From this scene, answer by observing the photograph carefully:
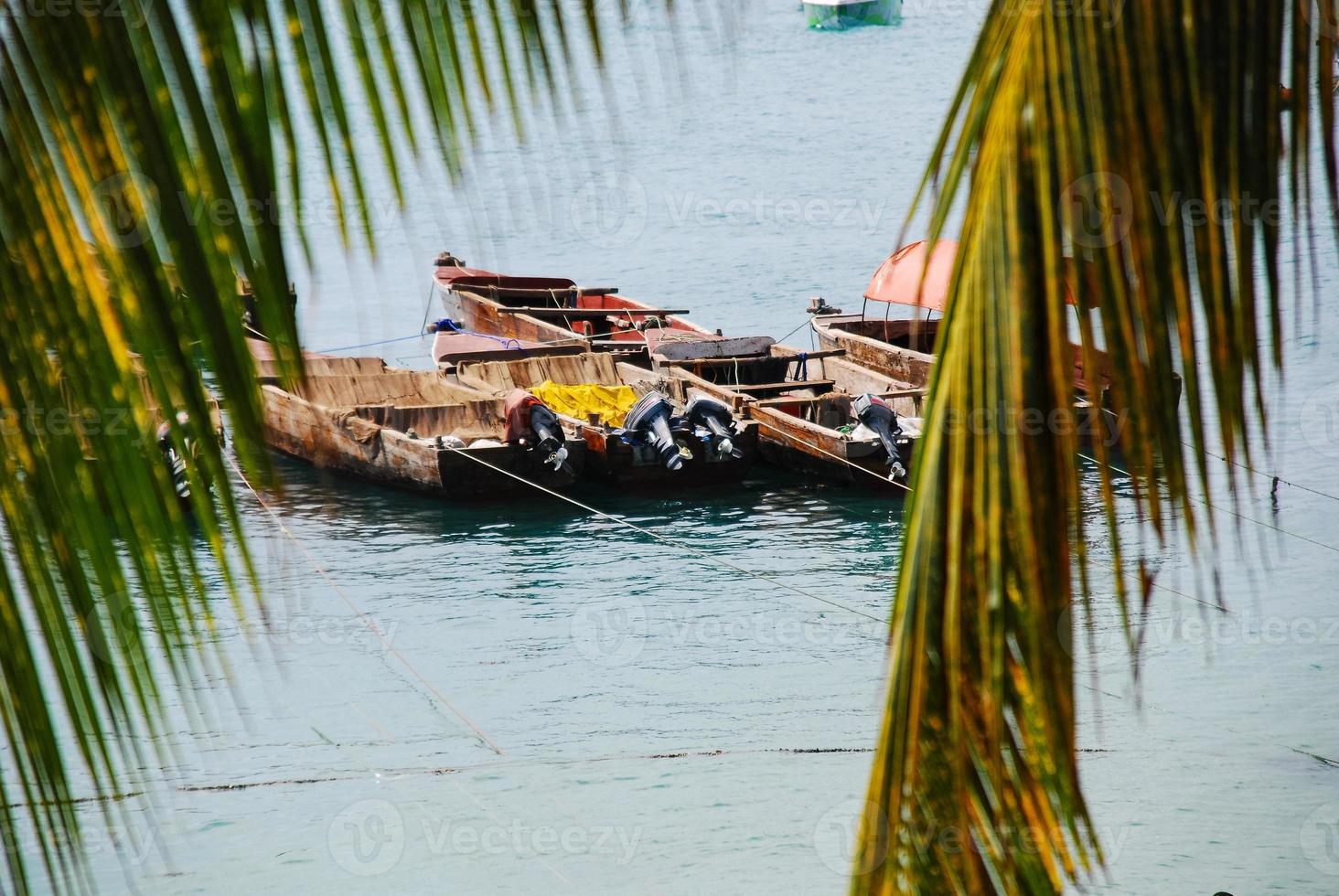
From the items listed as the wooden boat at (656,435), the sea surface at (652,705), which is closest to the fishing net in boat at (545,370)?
the wooden boat at (656,435)

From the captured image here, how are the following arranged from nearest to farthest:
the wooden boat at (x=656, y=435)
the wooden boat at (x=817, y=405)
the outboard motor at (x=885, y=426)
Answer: the outboard motor at (x=885, y=426)
the wooden boat at (x=817, y=405)
the wooden boat at (x=656, y=435)

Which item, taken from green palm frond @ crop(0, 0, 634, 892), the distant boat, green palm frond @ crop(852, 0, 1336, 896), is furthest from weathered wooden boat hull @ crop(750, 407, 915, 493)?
the distant boat

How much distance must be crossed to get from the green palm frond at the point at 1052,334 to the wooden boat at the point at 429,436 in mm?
15282

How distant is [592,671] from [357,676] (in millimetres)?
2309

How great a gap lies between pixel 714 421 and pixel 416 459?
393cm

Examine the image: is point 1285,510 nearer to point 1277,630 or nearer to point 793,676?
point 1277,630

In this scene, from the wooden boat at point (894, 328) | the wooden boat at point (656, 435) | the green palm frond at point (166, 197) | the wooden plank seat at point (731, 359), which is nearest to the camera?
the green palm frond at point (166, 197)

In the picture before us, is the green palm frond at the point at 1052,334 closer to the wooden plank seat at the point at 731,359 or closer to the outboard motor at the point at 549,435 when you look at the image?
the outboard motor at the point at 549,435

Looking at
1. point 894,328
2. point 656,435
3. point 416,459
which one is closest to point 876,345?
point 894,328

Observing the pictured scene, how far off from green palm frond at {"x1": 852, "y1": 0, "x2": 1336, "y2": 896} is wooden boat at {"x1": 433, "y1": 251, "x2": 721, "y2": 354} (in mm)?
19434

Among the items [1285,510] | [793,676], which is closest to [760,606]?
[793,676]

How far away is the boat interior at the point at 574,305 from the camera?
22625mm

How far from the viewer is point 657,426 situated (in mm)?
17312

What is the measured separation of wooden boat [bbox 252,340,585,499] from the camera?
17.0m
